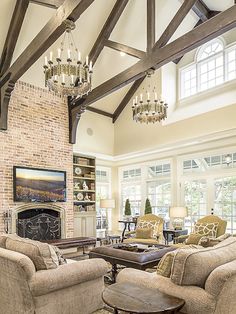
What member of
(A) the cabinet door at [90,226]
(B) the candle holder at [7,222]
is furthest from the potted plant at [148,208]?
(B) the candle holder at [7,222]

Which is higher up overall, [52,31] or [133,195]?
[52,31]

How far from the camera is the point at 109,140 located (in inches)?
389

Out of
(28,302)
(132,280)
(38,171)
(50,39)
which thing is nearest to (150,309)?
(132,280)

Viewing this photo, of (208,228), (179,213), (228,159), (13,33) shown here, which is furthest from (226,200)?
(13,33)

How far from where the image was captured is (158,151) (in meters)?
8.93

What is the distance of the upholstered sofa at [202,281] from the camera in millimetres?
2408

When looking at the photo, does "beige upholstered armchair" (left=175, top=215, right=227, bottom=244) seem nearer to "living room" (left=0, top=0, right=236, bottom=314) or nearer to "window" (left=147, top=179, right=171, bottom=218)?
"living room" (left=0, top=0, right=236, bottom=314)

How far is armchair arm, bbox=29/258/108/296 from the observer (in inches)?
116

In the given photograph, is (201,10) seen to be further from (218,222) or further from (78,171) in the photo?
(78,171)

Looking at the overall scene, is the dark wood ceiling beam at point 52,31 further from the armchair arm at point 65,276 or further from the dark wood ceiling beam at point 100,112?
the dark wood ceiling beam at point 100,112

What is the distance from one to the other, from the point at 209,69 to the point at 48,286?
271 inches

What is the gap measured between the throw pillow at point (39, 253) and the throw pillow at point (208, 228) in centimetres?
376

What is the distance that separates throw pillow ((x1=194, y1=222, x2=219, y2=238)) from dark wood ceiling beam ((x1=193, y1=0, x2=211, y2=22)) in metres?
5.26

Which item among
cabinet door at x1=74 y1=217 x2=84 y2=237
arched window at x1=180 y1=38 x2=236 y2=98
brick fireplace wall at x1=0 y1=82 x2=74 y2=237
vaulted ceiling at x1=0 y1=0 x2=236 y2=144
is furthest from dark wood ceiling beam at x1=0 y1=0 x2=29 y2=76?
arched window at x1=180 y1=38 x2=236 y2=98
